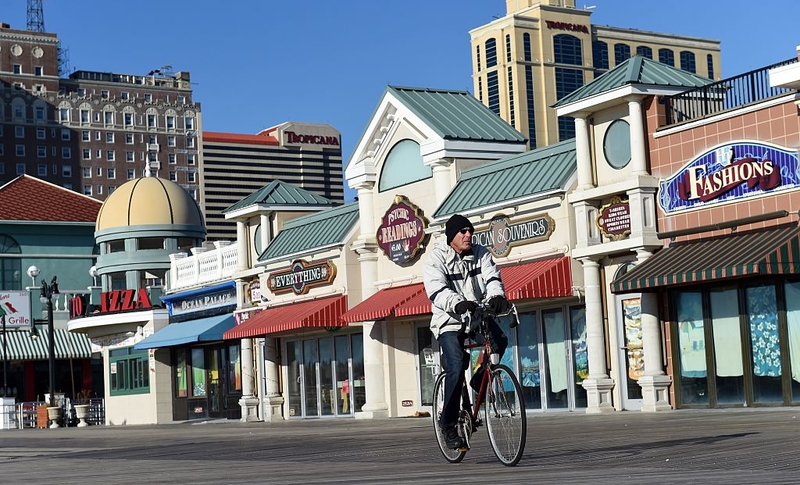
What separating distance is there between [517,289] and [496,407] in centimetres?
1597

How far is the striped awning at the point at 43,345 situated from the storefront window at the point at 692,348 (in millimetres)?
40274

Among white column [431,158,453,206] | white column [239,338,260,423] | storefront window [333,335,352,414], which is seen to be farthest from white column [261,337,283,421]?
white column [431,158,453,206]

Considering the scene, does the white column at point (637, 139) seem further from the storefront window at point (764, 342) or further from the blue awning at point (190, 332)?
the blue awning at point (190, 332)

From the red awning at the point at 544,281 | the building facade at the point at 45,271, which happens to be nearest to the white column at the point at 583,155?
the red awning at the point at 544,281

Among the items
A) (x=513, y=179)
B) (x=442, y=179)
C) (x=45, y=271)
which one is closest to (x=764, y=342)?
(x=513, y=179)

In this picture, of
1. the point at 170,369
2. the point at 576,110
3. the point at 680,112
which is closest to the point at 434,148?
the point at 576,110

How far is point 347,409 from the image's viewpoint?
3594cm

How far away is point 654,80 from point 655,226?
2.85 m

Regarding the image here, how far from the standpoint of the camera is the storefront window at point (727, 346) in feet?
77.7

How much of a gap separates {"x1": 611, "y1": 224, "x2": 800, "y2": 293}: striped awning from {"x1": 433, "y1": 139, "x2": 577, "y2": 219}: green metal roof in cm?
332

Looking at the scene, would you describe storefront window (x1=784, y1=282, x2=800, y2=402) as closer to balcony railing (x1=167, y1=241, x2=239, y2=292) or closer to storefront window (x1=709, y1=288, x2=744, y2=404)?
storefront window (x1=709, y1=288, x2=744, y2=404)

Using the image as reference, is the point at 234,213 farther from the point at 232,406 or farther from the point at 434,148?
the point at 434,148

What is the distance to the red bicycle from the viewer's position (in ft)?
33.4

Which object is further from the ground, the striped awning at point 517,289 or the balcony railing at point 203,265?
the balcony railing at point 203,265
